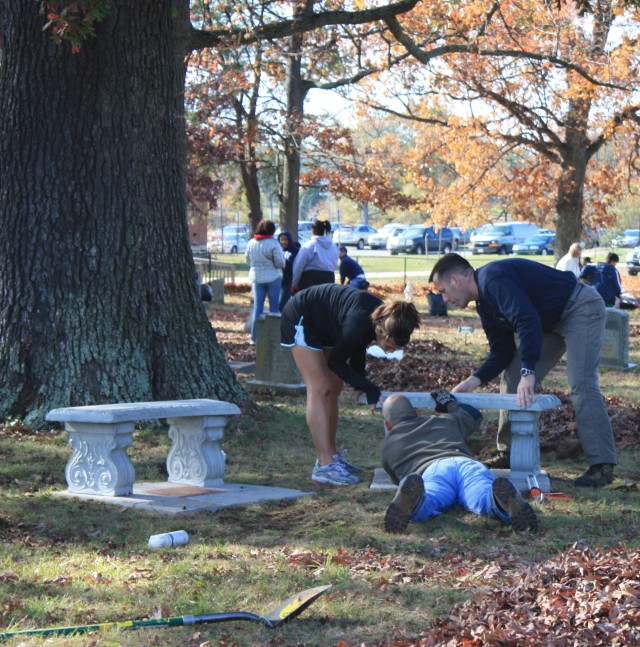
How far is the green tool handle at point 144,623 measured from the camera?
411 centimetres

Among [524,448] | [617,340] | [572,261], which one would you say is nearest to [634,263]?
[572,261]

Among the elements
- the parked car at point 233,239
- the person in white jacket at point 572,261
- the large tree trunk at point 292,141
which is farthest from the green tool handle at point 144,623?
the parked car at point 233,239

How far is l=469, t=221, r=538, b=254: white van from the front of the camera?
55750mm

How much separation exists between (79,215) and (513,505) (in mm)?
4883

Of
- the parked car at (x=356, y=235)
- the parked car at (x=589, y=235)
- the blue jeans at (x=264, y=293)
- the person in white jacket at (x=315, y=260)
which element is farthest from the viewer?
the parked car at (x=356, y=235)

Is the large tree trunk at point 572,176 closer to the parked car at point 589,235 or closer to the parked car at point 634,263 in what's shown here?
the parked car at point 589,235

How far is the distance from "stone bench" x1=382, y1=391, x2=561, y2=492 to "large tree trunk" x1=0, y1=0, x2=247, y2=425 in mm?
2918

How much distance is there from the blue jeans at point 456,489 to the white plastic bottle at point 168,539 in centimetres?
135

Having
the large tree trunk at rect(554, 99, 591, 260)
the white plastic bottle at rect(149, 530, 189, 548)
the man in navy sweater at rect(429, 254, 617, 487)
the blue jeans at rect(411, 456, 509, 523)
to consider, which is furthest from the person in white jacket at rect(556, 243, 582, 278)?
Answer: the white plastic bottle at rect(149, 530, 189, 548)

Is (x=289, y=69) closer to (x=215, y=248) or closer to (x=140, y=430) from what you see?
(x=140, y=430)

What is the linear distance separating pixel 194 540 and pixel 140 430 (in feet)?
10.2

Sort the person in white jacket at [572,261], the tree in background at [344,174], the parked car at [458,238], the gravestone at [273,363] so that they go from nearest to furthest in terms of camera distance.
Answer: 1. the gravestone at [273,363]
2. the person in white jacket at [572,261]
3. the tree in background at [344,174]
4. the parked car at [458,238]

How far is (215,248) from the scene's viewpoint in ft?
177

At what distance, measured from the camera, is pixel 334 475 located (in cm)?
732
